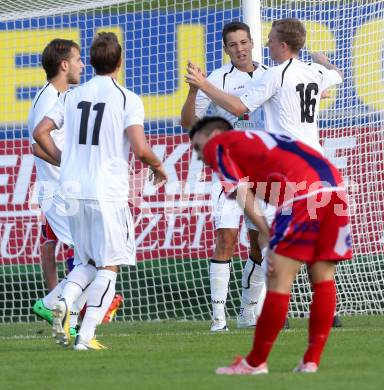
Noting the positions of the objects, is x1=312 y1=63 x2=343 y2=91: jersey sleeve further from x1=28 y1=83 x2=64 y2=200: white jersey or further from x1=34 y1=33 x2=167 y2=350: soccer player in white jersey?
x1=28 y1=83 x2=64 y2=200: white jersey

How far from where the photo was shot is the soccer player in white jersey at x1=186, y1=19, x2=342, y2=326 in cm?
827

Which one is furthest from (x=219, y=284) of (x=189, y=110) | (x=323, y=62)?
(x=323, y=62)

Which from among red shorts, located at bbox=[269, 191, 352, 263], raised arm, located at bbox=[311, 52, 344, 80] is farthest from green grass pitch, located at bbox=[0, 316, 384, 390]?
raised arm, located at bbox=[311, 52, 344, 80]

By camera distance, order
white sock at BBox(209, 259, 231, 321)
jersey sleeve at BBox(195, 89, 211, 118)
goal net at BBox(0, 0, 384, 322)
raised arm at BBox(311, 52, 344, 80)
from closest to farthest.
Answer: raised arm at BBox(311, 52, 344, 80), white sock at BBox(209, 259, 231, 321), jersey sleeve at BBox(195, 89, 211, 118), goal net at BBox(0, 0, 384, 322)

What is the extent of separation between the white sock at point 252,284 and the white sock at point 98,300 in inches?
84.8

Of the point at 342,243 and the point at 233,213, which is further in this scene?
the point at 233,213

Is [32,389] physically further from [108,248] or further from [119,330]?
[119,330]

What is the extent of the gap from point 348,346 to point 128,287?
193 inches

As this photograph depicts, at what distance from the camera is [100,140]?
732 centimetres

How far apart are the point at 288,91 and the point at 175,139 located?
416cm

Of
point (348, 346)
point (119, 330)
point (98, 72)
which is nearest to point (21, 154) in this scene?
point (119, 330)

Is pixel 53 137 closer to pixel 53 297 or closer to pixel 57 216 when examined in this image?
pixel 57 216

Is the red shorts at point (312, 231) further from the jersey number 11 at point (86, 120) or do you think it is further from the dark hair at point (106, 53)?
the dark hair at point (106, 53)

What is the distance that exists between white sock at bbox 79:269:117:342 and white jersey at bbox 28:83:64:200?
69.0 inches
